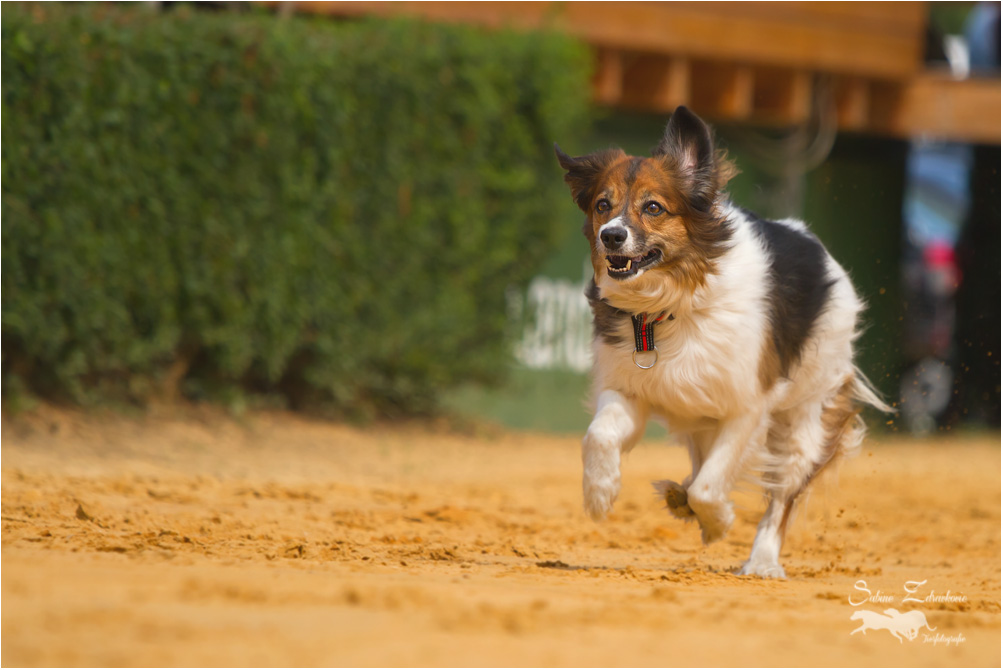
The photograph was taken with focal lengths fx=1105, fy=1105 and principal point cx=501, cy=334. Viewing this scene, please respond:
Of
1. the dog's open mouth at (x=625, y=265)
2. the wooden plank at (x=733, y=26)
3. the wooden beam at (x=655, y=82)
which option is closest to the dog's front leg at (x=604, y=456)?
the dog's open mouth at (x=625, y=265)

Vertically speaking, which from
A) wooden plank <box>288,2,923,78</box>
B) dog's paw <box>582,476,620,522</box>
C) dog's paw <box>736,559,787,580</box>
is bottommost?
dog's paw <box>736,559,787,580</box>

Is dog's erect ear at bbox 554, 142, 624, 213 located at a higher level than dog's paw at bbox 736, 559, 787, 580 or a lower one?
higher

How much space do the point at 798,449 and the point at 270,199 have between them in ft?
18.1

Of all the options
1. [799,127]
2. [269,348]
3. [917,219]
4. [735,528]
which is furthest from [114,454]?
[917,219]

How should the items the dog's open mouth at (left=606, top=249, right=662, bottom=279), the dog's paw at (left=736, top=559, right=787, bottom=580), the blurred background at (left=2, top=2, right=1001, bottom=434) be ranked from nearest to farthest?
the dog's open mouth at (left=606, top=249, right=662, bottom=279)
the dog's paw at (left=736, top=559, right=787, bottom=580)
the blurred background at (left=2, top=2, right=1001, bottom=434)

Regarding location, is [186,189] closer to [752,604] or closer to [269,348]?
[269,348]

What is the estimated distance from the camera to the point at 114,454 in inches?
329

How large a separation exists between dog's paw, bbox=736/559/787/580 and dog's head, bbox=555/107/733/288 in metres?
1.50

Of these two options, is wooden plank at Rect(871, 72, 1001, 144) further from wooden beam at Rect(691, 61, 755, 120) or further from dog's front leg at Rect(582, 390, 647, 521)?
dog's front leg at Rect(582, 390, 647, 521)

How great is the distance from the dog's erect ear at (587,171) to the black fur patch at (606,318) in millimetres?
417

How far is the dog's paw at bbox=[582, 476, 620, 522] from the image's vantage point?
4906 millimetres

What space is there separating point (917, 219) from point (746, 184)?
11.5 ft

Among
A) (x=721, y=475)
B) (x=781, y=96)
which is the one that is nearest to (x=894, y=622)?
(x=721, y=475)

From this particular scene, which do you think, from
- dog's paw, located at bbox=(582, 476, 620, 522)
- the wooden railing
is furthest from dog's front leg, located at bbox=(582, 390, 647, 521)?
the wooden railing
